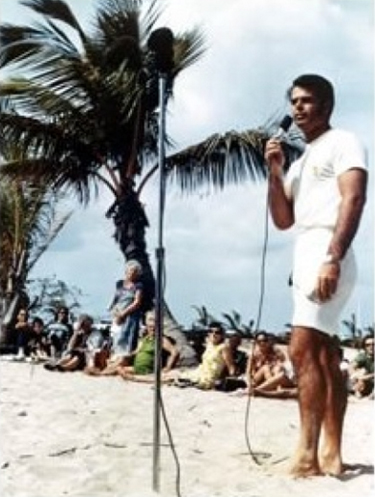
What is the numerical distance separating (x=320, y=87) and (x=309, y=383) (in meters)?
1.01

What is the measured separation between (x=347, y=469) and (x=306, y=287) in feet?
2.48

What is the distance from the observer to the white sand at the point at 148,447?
3.49 metres

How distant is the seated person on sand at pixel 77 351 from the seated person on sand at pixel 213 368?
1664 millimetres

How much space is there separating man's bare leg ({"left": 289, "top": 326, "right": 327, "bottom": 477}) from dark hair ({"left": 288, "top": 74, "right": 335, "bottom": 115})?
777mm

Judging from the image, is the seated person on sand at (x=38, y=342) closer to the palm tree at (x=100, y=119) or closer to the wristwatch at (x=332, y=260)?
the palm tree at (x=100, y=119)

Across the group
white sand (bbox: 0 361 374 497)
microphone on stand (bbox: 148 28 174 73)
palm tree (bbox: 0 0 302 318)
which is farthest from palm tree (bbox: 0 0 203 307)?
microphone on stand (bbox: 148 28 174 73)

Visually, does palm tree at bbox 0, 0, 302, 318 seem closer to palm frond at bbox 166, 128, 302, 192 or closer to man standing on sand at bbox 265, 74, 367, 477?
palm frond at bbox 166, 128, 302, 192

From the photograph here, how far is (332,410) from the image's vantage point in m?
3.49

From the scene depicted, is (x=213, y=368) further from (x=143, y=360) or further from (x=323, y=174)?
(x=323, y=174)

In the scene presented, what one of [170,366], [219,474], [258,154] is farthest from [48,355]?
[219,474]

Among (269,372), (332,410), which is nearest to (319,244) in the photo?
(332,410)

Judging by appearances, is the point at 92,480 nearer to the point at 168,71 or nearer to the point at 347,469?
the point at 347,469

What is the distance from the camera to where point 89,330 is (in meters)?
10.1

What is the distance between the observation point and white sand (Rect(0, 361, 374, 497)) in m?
3.49
